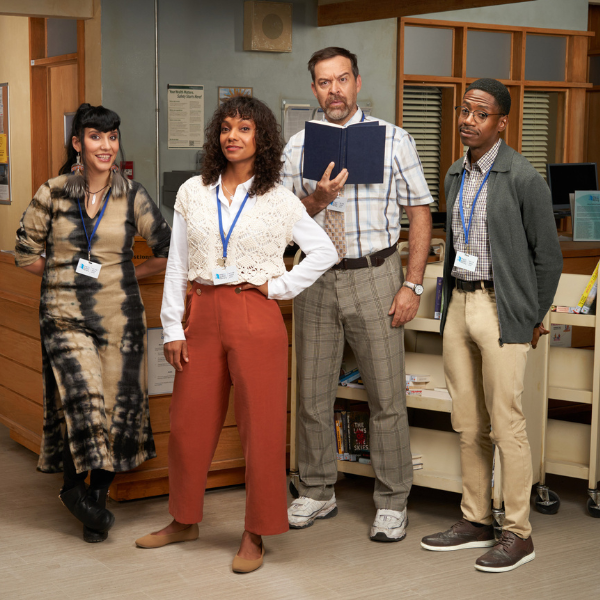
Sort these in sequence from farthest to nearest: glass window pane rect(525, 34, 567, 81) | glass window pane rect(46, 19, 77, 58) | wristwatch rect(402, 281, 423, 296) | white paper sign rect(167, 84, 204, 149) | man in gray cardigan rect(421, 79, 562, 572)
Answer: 1. glass window pane rect(525, 34, 567, 81)
2. glass window pane rect(46, 19, 77, 58)
3. white paper sign rect(167, 84, 204, 149)
4. wristwatch rect(402, 281, 423, 296)
5. man in gray cardigan rect(421, 79, 562, 572)

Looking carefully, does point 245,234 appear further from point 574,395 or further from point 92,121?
point 574,395

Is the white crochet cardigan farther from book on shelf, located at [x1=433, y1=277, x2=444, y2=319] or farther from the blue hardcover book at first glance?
book on shelf, located at [x1=433, y1=277, x2=444, y2=319]

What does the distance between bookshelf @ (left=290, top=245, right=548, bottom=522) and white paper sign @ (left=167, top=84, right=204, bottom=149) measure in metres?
2.91

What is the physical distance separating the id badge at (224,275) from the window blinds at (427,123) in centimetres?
491

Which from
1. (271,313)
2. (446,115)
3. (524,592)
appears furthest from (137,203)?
(446,115)

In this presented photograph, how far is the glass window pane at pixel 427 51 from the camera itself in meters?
7.31

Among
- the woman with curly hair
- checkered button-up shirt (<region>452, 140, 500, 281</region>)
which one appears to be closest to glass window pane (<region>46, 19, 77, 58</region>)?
the woman with curly hair

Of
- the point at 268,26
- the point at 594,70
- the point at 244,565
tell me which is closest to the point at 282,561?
the point at 244,565

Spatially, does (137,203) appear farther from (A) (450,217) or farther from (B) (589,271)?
(B) (589,271)

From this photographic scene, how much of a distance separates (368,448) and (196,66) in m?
3.54

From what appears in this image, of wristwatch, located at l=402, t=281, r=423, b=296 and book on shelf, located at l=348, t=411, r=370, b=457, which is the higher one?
wristwatch, located at l=402, t=281, r=423, b=296

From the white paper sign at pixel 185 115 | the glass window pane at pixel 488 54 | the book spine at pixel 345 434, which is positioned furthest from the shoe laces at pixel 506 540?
the glass window pane at pixel 488 54

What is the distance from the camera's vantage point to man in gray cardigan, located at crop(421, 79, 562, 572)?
9.77ft

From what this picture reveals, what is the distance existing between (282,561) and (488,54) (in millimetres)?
5991
